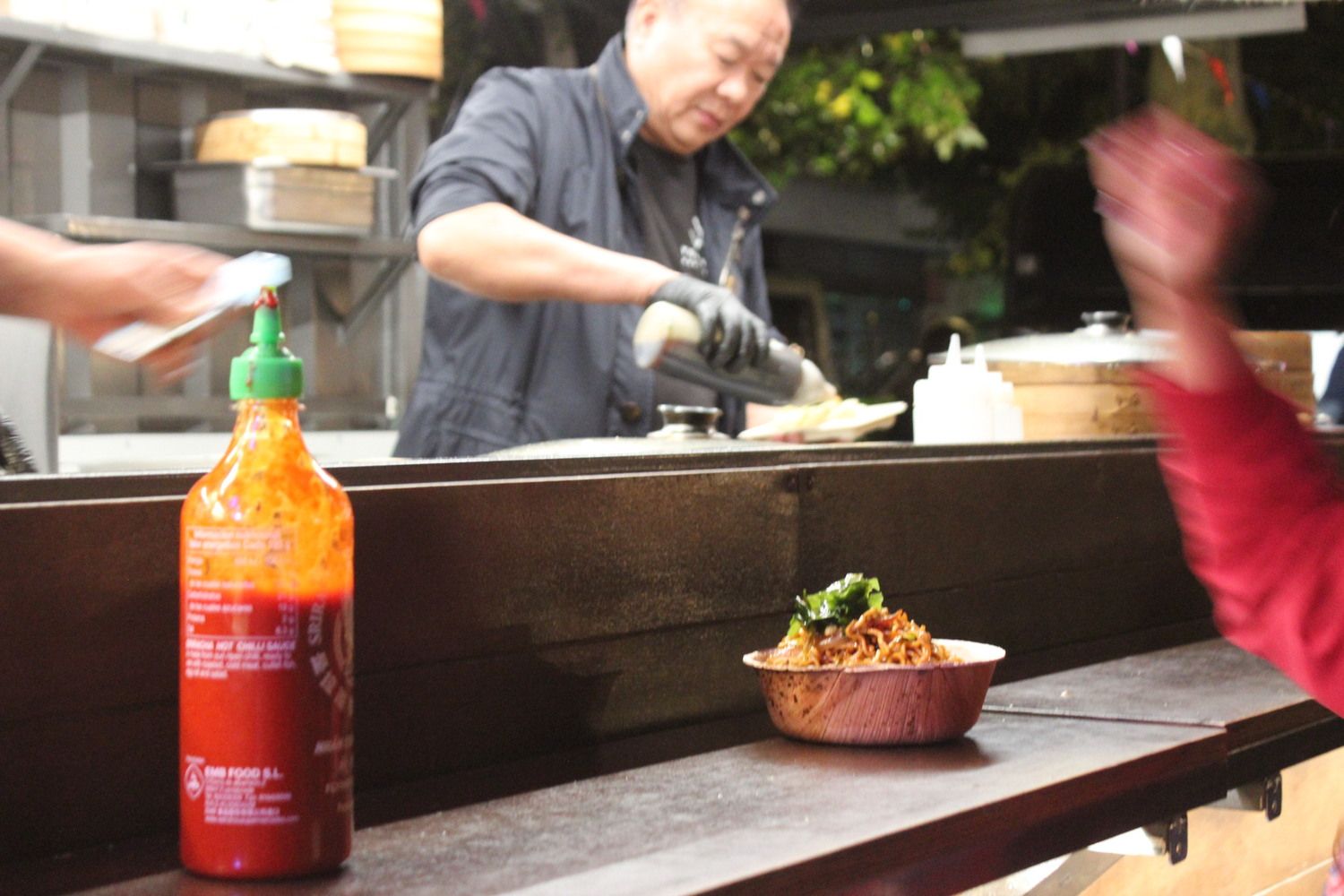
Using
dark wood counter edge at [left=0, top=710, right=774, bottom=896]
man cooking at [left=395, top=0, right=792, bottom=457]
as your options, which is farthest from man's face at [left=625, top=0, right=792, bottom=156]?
dark wood counter edge at [left=0, top=710, right=774, bottom=896]

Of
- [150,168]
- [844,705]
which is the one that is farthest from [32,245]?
[150,168]

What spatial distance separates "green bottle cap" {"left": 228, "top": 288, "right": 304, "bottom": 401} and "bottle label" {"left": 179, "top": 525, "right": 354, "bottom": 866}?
0.31 ft

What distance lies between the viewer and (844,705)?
1.57 meters

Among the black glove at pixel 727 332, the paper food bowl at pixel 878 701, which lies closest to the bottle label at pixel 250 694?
the paper food bowl at pixel 878 701

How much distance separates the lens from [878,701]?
1.57m

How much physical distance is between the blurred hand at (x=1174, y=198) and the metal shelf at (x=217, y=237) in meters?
2.93

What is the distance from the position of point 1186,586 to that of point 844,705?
4.53 feet

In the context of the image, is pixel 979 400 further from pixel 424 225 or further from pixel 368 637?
pixel 368 637

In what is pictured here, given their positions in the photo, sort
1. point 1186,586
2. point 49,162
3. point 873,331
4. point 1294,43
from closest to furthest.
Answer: point 1186,586 < point 49,162 < point 1294,43 < point 873,331

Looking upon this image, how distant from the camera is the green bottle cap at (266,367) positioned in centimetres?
112

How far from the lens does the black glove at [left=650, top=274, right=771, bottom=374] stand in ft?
7.38

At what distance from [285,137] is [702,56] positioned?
6.54 feet

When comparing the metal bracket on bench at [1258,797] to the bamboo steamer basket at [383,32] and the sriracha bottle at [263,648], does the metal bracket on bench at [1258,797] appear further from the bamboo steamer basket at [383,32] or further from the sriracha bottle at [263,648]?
the bamboo steamer basket at [383,32]

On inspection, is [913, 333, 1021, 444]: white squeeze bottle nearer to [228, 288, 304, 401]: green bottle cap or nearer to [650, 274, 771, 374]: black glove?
[650, 274, 771, 374]: black glove
